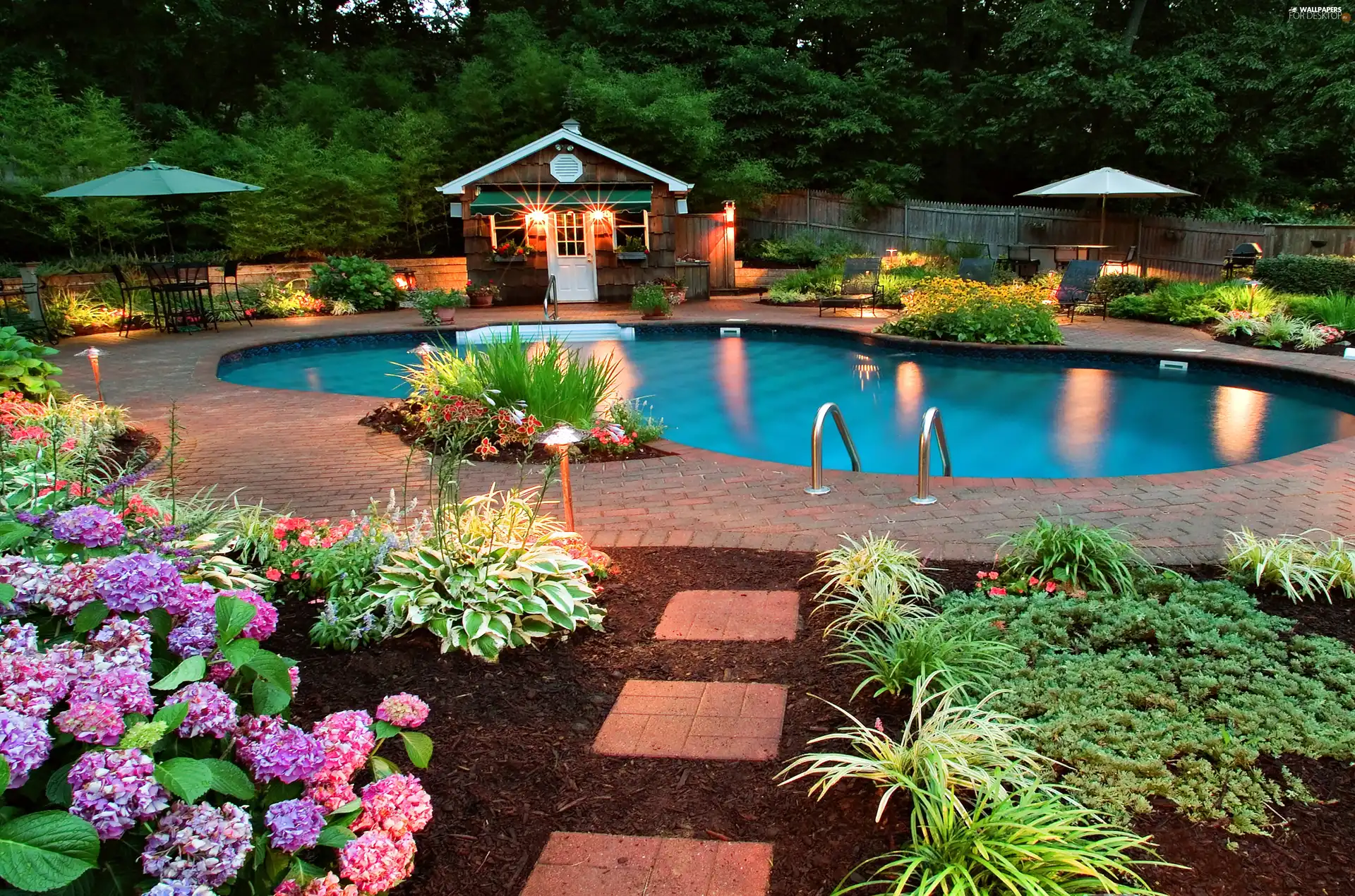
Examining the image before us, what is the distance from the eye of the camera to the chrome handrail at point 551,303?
1470cm

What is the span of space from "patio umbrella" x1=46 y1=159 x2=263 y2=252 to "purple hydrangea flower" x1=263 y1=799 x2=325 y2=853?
12927 millimetres

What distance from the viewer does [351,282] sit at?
16562 mm

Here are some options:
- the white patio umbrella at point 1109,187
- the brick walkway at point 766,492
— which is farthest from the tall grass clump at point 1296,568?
the white patio umbrella at point 1109,187

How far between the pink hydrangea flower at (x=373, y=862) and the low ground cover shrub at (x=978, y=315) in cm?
1104

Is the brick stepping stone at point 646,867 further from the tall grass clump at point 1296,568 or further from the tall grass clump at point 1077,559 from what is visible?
the tall grass clump at point 1296,568

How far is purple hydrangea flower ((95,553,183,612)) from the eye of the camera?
72.6 inches

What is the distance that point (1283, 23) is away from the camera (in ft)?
58.9

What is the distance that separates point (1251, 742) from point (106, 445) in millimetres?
6639

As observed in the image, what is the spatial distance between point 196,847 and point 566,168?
15878 millimetres

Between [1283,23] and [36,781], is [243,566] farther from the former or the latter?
[1283,23]

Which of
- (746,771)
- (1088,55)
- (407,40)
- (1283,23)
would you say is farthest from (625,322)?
(407,40)

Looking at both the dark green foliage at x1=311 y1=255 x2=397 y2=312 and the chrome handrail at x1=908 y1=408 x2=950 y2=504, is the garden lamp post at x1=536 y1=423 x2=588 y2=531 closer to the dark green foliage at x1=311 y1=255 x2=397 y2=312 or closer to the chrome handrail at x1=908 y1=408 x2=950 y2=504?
the chrome handrail at x1=908 y1=408 x2=950 y2=504

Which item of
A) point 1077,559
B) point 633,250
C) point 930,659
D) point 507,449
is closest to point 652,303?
point 633,250

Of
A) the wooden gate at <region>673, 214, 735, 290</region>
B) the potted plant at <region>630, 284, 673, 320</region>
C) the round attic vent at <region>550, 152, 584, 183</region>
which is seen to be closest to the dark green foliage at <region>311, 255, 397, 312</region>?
the round attic vent at <region>550, 152, 584, 183</region>
